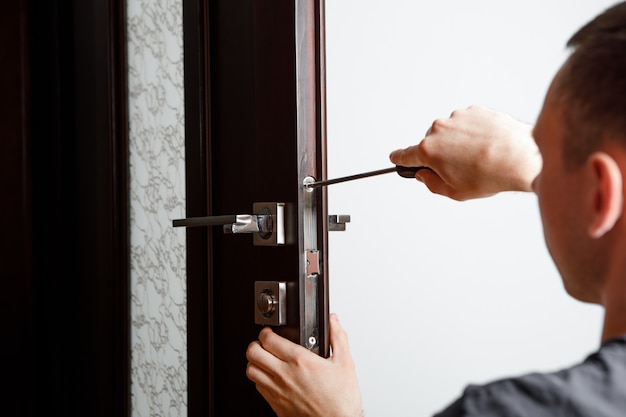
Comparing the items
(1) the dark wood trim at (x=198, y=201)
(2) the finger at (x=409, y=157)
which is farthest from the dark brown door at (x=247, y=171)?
(2) the finger at (x=409, y=157)

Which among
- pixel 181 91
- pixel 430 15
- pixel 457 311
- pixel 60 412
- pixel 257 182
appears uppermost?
pixel 430 15

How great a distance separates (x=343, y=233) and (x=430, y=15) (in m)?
0.44

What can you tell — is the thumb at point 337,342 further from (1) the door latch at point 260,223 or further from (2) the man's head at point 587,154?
(2) the man's head at point 587,154

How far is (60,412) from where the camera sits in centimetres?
158

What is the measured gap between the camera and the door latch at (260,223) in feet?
3.09

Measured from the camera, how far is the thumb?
934 millimetres

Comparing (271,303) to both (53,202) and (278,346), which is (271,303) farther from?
(53,202)

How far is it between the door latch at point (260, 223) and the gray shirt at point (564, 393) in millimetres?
449

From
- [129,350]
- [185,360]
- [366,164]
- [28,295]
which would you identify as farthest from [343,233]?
[28,295]

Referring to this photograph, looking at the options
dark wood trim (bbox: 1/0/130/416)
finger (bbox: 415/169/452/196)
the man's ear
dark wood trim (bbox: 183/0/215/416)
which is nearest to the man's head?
the man's ear

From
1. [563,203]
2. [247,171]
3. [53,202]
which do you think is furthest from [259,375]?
[53,202]

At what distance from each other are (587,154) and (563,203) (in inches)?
2.3

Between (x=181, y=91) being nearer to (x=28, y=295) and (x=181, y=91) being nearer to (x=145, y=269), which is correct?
(x=145, y=269)

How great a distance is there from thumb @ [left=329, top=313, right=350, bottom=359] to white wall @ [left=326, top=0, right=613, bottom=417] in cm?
22
